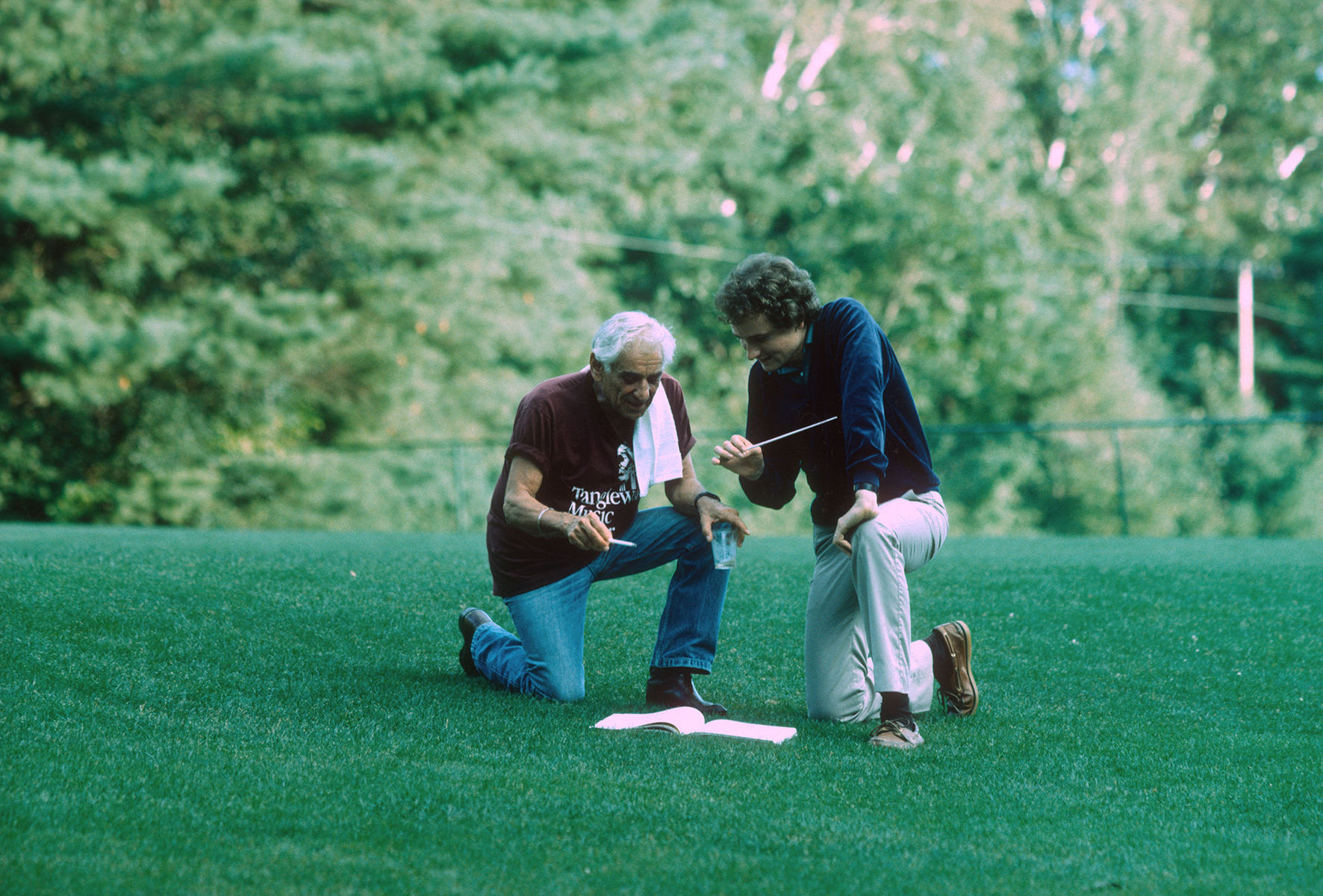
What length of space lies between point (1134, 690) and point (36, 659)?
4063 mm

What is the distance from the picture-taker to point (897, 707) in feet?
12.6

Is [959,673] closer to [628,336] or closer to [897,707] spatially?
[897,707]

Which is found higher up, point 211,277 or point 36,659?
point 211,277

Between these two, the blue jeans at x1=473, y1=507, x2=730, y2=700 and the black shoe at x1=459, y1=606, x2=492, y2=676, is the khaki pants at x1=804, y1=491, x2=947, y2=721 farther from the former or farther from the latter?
the black shoe at x1=459, y1=606, x2=492, y2=676

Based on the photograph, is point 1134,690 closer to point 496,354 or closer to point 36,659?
point 36,659

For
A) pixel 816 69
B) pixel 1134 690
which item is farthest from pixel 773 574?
pixel 816 69

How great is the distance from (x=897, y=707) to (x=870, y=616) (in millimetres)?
295

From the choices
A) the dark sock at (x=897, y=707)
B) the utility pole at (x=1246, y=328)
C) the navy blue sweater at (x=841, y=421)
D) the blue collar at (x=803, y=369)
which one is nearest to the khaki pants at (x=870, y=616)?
the dark sock at (x=897, y=707)

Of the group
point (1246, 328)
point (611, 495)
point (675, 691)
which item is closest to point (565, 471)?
point (611, 495)

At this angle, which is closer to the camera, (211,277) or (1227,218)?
(211,277)

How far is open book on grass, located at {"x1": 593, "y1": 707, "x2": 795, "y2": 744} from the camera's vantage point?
391 centimetres

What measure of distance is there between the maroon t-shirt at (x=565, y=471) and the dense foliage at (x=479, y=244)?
12860mm

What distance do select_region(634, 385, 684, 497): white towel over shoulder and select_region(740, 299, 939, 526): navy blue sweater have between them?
0.28 metres

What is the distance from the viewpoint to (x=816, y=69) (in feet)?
93.4
